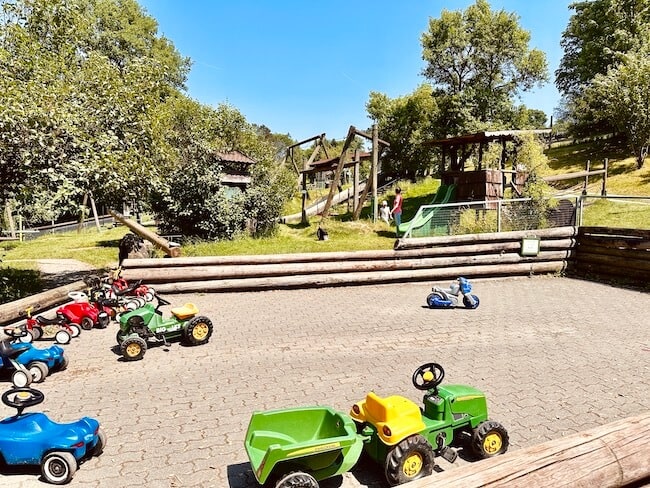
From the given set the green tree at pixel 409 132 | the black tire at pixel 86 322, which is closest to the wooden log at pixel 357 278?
the black tire at pixel 86 322

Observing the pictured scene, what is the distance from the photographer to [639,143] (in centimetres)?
2711

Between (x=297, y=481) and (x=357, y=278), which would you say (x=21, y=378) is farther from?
(x=357, y=278)

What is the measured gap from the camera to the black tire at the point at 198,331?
704 centimetres

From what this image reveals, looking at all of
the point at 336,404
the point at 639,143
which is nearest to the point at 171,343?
Result: the point at 336,404

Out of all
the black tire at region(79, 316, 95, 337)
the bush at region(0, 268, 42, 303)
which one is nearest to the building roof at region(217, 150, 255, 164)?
the bush at region(0, 268, 42, 303)

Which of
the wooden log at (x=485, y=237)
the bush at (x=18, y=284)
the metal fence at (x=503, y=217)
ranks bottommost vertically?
the bush at (x=18, y=284)

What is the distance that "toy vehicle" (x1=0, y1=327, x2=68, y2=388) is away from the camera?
5.41 meters

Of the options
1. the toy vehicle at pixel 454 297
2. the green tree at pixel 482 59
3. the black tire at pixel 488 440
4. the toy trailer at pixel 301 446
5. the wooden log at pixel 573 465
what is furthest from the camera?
the green tree at pixel 482 59

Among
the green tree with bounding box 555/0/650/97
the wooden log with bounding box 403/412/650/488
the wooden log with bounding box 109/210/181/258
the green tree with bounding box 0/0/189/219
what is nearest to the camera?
the wooden log with bounding box 403/412/650/488

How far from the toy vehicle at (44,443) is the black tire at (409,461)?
8.85ft

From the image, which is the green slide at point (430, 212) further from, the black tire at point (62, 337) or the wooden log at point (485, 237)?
the black tire at point (62, 337)

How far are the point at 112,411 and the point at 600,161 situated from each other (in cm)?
3917

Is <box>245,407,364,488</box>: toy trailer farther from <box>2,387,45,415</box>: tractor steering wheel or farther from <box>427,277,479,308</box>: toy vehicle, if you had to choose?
<box>427,277,479,308</box>: toy vehicle

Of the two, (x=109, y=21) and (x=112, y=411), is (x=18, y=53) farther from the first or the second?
(x=109, y=21)
